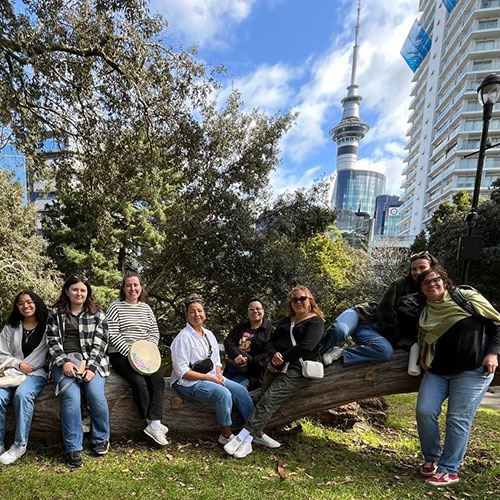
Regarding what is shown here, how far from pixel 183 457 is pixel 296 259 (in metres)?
7.69

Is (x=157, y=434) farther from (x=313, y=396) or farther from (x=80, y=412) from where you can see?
(x=313, y=396)

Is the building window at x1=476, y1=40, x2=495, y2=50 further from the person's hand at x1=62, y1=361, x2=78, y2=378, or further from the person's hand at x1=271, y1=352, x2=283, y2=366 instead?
the person's hand at x1=62, y1=361, x2=78, y2=378

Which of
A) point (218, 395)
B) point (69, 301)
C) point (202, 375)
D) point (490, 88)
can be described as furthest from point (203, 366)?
point (490, 88)

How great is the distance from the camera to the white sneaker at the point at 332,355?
11.6 ft

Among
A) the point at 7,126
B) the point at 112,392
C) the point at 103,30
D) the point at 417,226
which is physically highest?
the point at 417,226

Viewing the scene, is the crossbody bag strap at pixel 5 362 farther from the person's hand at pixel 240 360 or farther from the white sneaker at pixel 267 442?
the white sneaker at pixel 267 442

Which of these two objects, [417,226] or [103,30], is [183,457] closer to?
[103,30]

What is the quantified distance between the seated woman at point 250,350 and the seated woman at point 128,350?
823 mm

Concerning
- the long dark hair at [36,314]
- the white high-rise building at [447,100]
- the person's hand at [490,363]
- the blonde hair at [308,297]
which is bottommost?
the long dark hair at [36,314]

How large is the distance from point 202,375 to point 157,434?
2.32 ft

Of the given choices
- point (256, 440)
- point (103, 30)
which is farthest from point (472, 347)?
point (103, 30)

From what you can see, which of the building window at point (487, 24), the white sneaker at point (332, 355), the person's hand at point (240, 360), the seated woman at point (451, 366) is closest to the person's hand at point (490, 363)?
the seated woman at point (451, 366)

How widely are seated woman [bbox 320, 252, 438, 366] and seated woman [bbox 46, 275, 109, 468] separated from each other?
7.22ft

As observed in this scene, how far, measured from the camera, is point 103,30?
504 centimetres
